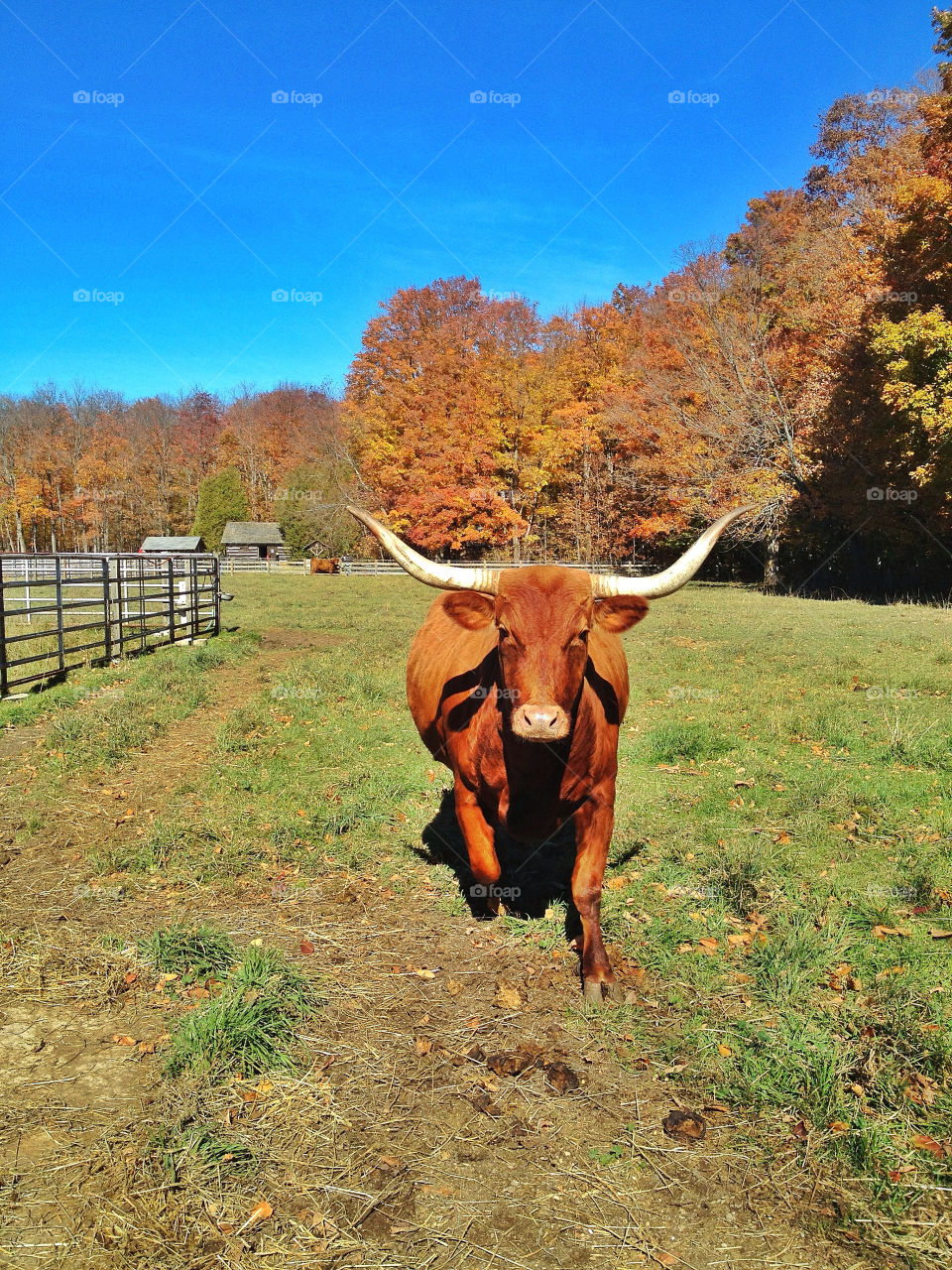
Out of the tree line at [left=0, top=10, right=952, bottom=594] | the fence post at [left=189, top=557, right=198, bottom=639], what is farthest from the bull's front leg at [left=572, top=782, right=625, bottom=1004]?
the tree line at [left=0, top=10, right=952, bottom=594]

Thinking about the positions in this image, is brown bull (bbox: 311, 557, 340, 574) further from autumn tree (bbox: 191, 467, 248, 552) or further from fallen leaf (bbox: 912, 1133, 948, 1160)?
fallen leaf (bbox: 912, 1133, 948, 1160)

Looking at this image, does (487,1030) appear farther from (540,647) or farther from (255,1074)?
(540,647)

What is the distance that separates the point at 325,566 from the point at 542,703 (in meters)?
49.4

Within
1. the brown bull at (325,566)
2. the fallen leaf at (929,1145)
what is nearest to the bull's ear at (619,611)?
the fallen leaf at (929,1145)

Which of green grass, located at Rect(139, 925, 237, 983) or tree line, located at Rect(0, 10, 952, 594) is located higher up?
tree line, located at Rect(0, 10, 952, 594)

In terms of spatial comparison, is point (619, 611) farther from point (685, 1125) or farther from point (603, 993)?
point (685, 1125)

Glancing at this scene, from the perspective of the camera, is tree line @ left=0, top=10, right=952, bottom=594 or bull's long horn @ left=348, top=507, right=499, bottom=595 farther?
Answer: tree line @ left=0, top=10, right=952, bottom=594

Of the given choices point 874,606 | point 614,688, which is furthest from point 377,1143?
point 874,606

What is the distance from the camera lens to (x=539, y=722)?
10.2ft

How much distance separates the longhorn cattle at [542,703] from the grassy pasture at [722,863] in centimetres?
62

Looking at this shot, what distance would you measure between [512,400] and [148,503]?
4087cm

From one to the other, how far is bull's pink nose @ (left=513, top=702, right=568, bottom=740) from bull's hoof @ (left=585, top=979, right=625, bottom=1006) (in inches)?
52.0

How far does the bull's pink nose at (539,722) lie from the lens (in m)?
3.10

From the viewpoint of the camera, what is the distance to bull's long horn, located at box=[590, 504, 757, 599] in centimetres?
360
